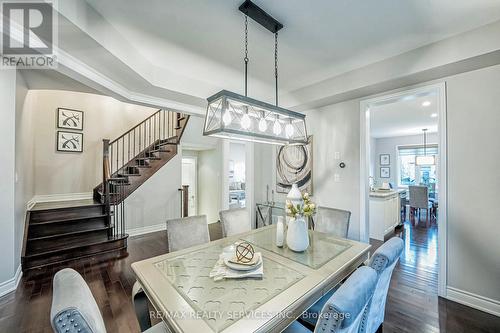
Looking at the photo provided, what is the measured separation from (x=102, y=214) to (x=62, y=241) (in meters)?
0.72

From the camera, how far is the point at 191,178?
23.7 ft

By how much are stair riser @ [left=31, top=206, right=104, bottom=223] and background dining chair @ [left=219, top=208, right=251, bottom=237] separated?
9.78 feet

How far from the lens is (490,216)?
85.9 inches

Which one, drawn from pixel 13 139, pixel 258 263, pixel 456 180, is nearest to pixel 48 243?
pixel 13 139

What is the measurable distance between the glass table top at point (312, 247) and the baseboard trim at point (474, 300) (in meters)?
1.47

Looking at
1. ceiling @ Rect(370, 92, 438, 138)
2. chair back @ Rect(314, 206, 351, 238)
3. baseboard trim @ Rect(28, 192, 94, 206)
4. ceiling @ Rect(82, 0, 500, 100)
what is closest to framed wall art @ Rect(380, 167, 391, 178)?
ceiling @ Rect(370, 92, 438, 138)

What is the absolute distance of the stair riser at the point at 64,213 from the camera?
11.8ft

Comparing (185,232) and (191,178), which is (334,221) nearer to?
(185,232)

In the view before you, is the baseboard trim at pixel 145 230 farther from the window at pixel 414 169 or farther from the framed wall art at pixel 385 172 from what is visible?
the window at pixel 414 169

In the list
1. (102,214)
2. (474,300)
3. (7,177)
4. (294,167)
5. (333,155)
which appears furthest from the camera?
(102,214)

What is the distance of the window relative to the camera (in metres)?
7.47

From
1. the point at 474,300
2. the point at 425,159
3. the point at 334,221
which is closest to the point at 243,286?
the point at 334,221

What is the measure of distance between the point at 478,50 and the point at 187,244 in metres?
3.24

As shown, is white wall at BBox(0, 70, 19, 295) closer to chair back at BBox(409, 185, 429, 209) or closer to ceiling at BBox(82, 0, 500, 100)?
ceiling at BBox(82, 0, 500, 100)
